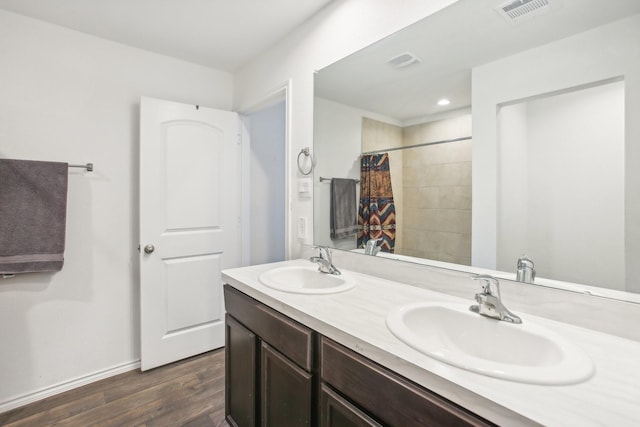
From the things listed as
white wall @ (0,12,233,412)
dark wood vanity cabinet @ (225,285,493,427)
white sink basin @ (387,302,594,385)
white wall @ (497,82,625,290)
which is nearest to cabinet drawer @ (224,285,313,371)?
dark wood vanity cabinet @ (225,285,493,427)

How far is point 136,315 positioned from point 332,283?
1657mm

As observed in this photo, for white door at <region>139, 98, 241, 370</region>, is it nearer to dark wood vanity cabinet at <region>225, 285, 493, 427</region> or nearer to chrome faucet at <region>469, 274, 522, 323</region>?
dark wood vanity cabinet at <region>225, 285, 493, 427</region>

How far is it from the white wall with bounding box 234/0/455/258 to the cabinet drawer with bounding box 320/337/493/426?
1.06 m

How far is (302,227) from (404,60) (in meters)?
1.10

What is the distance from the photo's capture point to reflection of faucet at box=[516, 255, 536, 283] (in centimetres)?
98

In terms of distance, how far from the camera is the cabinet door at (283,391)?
0.99 m

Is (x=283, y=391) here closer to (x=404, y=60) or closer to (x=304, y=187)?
(x=304, y=187)

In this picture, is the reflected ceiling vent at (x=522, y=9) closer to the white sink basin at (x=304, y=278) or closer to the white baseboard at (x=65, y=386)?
the white sink basin at (x=304, y=278)

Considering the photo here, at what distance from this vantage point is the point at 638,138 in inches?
32.4

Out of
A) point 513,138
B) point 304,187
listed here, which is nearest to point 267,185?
point 304,187

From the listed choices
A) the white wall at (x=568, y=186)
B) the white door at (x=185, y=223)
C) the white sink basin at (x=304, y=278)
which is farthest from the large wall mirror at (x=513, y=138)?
the white door at (x=185, y=223)

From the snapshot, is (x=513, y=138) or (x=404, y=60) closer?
(x=513, y=138)

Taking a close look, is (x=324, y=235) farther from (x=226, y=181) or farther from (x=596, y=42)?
(x=596, y=42)

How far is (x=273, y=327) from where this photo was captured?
3.79 ft
